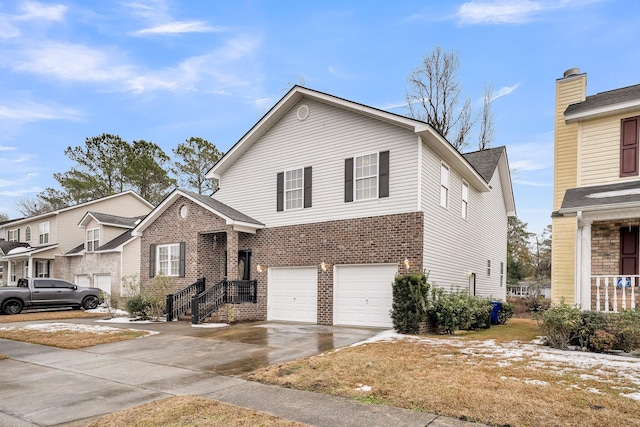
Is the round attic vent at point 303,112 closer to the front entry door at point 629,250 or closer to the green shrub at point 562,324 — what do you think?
the green shrub at point 562,324

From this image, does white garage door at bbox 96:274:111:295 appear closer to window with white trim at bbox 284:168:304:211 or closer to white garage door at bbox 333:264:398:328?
window with white trim at bbox 284:168:304:211

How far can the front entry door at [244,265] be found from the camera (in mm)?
16922

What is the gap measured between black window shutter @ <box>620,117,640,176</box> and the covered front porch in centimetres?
52

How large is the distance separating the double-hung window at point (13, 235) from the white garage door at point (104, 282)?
13579 millimetres

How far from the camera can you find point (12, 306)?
19.6 m

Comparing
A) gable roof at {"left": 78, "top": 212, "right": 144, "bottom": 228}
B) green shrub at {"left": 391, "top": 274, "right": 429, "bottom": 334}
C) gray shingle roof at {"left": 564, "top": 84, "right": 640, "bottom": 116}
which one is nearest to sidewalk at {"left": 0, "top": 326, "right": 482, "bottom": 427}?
green shrub at {"left": 391, "top": 274, "right": 429, "bottom": 334}

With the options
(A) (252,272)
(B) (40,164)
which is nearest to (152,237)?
(A) (252,272)

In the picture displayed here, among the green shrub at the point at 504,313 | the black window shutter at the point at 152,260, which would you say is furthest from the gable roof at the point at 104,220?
the green shrub at the point at 504,313

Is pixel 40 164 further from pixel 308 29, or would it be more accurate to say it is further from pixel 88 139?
pixel 308 29

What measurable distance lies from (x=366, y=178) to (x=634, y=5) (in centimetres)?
942

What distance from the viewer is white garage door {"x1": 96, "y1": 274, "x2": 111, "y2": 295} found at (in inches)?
1007

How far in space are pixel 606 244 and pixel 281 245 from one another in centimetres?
1032

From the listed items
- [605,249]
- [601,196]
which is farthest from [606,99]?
[605,249]

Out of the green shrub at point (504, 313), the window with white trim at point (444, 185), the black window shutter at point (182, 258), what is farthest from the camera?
the black window shutter at point (182, 258)
